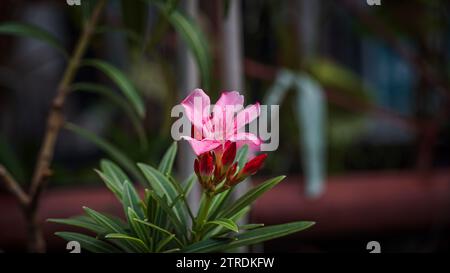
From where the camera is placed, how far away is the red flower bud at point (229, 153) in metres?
0.45

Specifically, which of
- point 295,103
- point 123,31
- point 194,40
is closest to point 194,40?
point 194,40

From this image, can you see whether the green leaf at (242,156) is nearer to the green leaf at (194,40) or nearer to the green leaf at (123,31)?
the green leaf at (194,40)

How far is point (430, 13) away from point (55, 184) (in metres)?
0.95

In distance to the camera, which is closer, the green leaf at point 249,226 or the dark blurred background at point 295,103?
the green leaf at point 249,226

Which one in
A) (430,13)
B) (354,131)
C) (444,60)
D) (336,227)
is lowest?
(336,227)

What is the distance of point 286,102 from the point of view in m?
1.40

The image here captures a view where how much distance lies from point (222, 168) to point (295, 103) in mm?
945

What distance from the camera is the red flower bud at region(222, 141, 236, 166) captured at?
0.45 metres

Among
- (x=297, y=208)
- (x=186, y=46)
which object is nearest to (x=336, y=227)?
(x=297, y=208)

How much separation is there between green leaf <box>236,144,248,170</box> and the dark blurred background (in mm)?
106

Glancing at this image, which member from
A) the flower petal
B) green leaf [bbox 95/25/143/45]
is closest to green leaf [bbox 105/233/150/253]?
the flower petal

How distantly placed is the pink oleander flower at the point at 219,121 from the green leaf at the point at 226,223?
0.18 ft

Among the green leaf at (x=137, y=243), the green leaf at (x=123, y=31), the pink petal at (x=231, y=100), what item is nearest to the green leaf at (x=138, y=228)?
the green leaf at (x=137, y=243)
